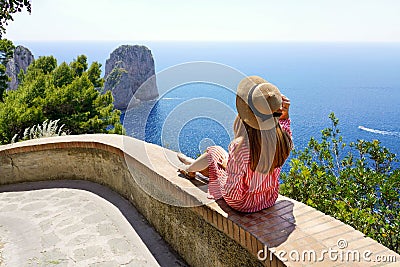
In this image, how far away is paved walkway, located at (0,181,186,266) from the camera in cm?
365

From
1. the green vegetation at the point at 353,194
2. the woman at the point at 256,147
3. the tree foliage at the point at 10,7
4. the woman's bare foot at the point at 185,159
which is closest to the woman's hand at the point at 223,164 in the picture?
the woman at the point at 256,147

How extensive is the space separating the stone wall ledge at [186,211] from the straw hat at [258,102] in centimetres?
75

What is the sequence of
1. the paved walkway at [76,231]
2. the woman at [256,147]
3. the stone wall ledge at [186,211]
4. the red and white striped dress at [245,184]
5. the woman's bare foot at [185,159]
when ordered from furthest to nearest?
1. the woman's bare foot at [185,159]
2. the paved walkway at [76,231]
3. the red and white striped dress at [245,184]
4. the woman at [256,147]
5. the stone wall ledge at [186,211]

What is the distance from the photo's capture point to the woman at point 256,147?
96.3 inches

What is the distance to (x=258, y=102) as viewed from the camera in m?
2.40

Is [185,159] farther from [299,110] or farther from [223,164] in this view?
[299,110]

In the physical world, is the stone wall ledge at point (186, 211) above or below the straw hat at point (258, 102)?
below

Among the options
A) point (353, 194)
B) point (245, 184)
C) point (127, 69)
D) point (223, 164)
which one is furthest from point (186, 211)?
point (127, 69)

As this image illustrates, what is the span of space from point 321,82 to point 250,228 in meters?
131

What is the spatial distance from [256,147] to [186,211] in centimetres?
112

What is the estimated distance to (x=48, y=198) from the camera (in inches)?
204

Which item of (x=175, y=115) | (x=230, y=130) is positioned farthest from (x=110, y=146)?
(x=230, y=130)

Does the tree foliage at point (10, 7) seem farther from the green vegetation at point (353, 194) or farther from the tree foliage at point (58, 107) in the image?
the green vegetation at point (353, 194)

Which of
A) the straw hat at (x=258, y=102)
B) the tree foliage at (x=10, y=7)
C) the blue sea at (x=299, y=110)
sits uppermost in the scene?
the tree foliage at (x=10, y=7)
